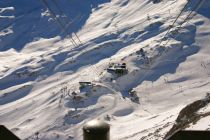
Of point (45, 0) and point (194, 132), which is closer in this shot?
point (194, 132)

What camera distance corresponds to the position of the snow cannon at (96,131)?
6.08 meters

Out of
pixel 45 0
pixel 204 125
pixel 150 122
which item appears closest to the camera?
pixel 45 0

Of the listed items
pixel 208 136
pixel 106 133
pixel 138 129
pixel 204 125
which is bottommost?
pixel 138 129

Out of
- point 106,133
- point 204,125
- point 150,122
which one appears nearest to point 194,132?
point 106,133

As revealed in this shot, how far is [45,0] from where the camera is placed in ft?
22.7

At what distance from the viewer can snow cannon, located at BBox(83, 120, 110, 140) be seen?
239 inches

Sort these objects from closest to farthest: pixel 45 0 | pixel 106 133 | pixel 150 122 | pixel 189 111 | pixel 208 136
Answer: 1. pixel 208 136
2. pixel 106 133
3. pixel 45 0
4. pixel 189 111
5. pixel 150 122

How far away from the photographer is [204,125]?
2083 inches

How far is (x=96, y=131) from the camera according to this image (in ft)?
20.2

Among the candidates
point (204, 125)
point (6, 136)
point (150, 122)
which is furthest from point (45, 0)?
point (150, 122)

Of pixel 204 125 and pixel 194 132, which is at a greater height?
pixel 194 132

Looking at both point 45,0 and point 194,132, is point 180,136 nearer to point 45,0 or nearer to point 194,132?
point 194,132

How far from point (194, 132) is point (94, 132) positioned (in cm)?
111

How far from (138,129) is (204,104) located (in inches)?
4223
